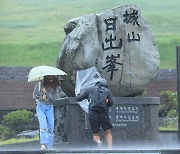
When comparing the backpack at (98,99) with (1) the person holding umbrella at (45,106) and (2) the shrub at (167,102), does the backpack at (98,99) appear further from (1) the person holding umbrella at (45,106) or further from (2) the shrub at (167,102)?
(2) the shrub at (167,102)

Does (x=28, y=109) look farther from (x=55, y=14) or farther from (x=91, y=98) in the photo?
(x=91, y=98)

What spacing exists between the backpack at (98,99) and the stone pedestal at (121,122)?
56.8 inches

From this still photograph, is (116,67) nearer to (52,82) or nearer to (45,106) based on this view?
(52,82)

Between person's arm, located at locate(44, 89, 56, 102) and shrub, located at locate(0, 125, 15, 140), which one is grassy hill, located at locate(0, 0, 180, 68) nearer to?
shrub, located at locate(0, 125, 15, 140)

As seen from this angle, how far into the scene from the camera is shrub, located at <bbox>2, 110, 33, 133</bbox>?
18500mm

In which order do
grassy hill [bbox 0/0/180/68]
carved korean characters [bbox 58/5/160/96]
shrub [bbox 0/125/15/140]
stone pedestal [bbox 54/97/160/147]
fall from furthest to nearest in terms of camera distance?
grassy hill [bbox 0/0/180/68] < shrub [bbox 0/125/15/140] < carved korean characters [bbox 58/5/160/96] < stone pedestal [bbox 54/97/160/147]

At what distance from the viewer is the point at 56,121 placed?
11.9m

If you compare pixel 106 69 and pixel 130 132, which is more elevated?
pixel 106 69

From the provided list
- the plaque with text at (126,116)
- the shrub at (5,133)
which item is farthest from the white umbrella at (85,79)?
the shrub at (5,133)

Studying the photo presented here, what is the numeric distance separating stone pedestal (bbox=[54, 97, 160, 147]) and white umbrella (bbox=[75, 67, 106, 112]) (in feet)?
0.93

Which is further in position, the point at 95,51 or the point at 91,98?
the point at 95,51

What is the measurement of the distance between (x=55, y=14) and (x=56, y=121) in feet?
34.7

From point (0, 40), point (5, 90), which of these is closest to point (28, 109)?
point (5, 90)

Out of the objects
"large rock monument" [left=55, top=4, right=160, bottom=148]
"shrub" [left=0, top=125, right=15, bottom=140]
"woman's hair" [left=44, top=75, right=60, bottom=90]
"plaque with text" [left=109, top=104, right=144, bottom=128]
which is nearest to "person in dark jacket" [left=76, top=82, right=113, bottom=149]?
"woman's hair" [left=44, top=75, right=60, bottom=90]
